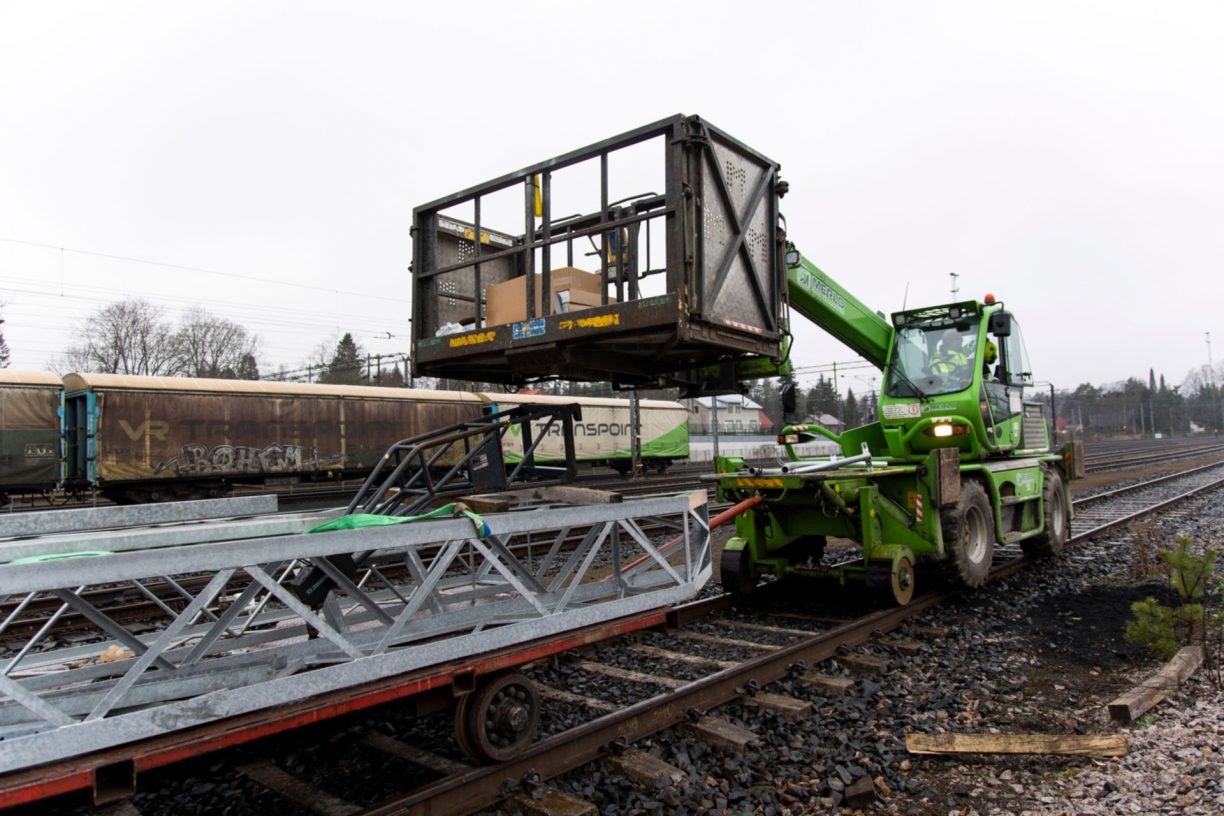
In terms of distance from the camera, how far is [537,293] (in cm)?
527

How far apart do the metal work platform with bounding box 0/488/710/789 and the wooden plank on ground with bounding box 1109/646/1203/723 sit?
9.05 feet

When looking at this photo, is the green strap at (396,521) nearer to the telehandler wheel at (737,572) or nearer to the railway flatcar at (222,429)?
the telehandler wheel at (737,572)

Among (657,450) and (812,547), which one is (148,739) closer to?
(812,547)

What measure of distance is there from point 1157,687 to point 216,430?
20244 millimetres

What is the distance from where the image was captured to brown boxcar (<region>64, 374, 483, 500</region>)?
1758 centimetres

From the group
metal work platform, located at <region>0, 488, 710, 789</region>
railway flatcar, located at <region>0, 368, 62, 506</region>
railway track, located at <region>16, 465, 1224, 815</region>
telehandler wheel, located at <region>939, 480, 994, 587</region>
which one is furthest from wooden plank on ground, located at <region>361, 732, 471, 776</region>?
railway flatcar, located at <region>0, 368, 62, 506</region>

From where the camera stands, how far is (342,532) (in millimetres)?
3295

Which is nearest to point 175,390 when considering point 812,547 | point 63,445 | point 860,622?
point 63,445

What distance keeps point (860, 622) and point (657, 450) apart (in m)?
26.0

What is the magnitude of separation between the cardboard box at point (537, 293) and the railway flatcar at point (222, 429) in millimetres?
10760

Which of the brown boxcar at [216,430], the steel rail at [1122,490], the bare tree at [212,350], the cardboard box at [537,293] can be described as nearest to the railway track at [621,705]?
the cardboard box at [537,293]

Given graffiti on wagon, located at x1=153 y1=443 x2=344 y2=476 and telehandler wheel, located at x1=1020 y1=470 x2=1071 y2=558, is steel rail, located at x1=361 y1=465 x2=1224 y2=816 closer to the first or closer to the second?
telehandler wheel, located at x1=1020 y1=470 x2=1071 y2=558

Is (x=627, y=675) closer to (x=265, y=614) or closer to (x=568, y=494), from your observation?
(x=568, y=494)

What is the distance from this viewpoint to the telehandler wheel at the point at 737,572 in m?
7.82
